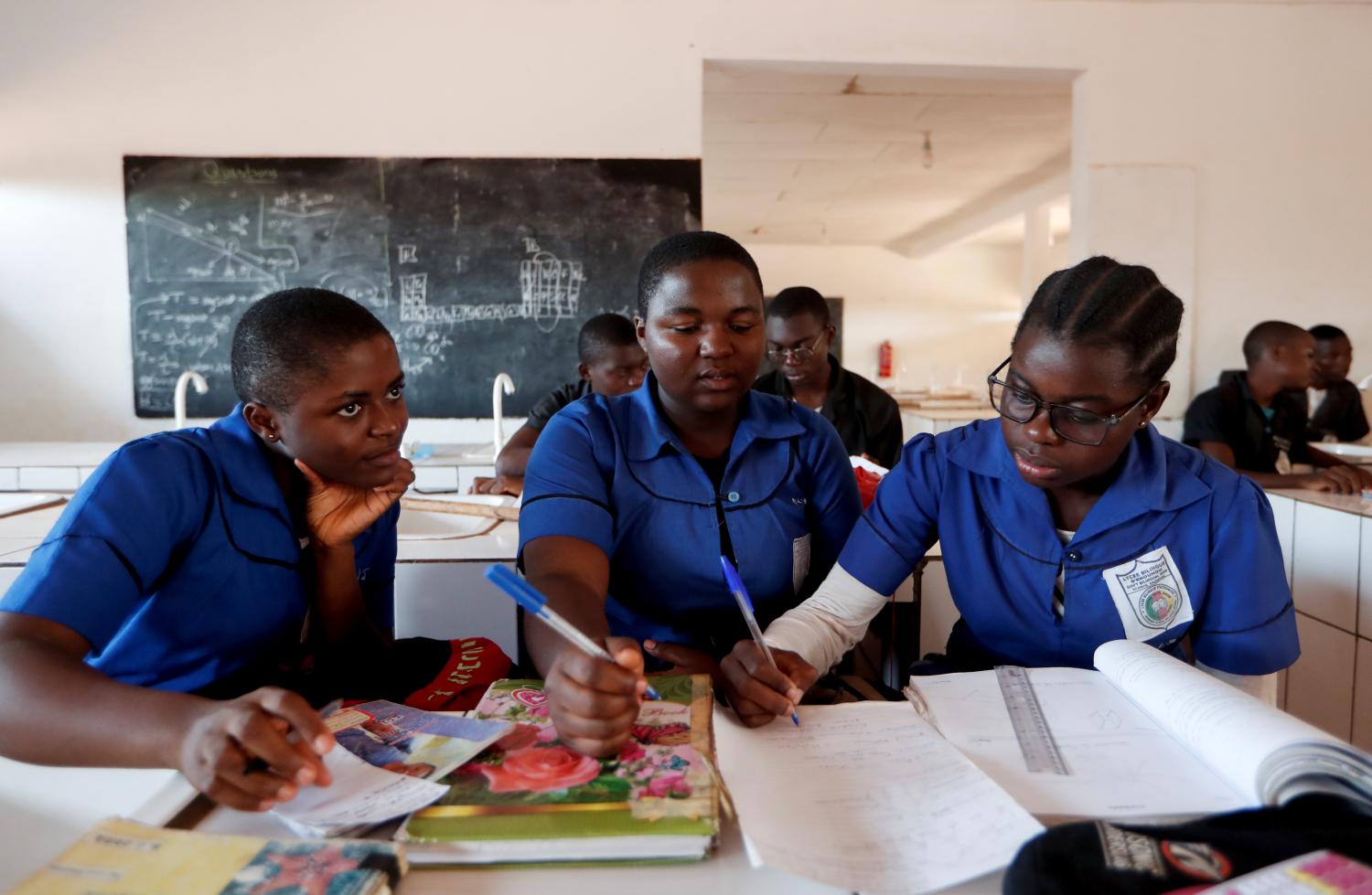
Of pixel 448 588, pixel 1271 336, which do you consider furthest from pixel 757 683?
pixel 1271 336

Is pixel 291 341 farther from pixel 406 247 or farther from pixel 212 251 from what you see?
pixel 212 251

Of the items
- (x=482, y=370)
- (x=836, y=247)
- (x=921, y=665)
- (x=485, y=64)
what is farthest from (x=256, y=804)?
(x=836, y=247)

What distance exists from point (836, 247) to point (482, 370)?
8.44 m

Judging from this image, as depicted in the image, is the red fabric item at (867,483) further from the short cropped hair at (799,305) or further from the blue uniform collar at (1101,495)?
the short cropped hair at (799,305)

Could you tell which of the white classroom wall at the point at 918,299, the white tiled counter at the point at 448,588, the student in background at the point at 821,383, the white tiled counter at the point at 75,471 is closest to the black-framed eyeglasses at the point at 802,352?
the student in background at the point at 821,383

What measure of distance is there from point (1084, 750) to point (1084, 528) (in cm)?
41

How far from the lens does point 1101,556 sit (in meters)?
1.22

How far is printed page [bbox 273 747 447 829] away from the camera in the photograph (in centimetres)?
74

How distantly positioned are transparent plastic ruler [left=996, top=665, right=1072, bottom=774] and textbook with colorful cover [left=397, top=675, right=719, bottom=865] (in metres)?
0.32

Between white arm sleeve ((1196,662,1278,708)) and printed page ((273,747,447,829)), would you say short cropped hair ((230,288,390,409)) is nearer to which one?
printed page ((273,747,447,829))

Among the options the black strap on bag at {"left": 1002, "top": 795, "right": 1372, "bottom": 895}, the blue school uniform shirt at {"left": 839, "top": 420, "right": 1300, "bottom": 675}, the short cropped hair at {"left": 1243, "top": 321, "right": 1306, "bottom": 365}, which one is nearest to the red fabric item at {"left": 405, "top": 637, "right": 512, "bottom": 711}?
the blue school uniform shirt at {"left": 839, "top": 420, "right": 1300, "bottom": 675}

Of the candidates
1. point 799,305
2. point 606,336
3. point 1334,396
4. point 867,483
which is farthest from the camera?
point 1334,396

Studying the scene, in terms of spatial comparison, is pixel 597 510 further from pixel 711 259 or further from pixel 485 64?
pixel 485 64

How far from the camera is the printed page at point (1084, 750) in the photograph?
2.58 feet
